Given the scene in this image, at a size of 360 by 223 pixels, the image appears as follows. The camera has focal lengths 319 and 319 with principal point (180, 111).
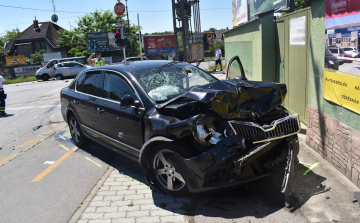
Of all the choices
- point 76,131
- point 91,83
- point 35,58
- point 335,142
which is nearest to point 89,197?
point 91,83

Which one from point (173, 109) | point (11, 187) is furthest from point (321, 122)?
point (11, 187)

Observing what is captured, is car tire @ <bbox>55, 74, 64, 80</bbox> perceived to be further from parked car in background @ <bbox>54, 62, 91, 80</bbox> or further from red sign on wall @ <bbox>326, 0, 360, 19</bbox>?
red sign on wall @ <bbox>326, 0, 360, 19</bbox>

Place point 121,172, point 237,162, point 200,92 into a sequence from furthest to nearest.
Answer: point 121,172 → point 200,92 → point 237,162

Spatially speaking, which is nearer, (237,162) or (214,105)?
(237,162)

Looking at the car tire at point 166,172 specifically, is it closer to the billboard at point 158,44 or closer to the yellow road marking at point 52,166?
the yellow road marking at point 52,166

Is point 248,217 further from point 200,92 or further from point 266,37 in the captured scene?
point 266,37

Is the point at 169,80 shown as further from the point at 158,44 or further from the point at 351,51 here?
the point at 158,44

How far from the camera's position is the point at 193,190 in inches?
147

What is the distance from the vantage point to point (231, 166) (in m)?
3.63

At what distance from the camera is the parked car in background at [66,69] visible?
27.5m

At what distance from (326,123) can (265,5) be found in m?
6.52

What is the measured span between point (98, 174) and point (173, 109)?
2087 millimetres

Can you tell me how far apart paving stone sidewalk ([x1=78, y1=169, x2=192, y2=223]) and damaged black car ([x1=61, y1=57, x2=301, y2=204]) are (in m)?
0.16

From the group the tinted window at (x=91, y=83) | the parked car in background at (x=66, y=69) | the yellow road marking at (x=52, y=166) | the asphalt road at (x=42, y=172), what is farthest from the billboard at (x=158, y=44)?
the yellow road marking at (x=52, y=166)
